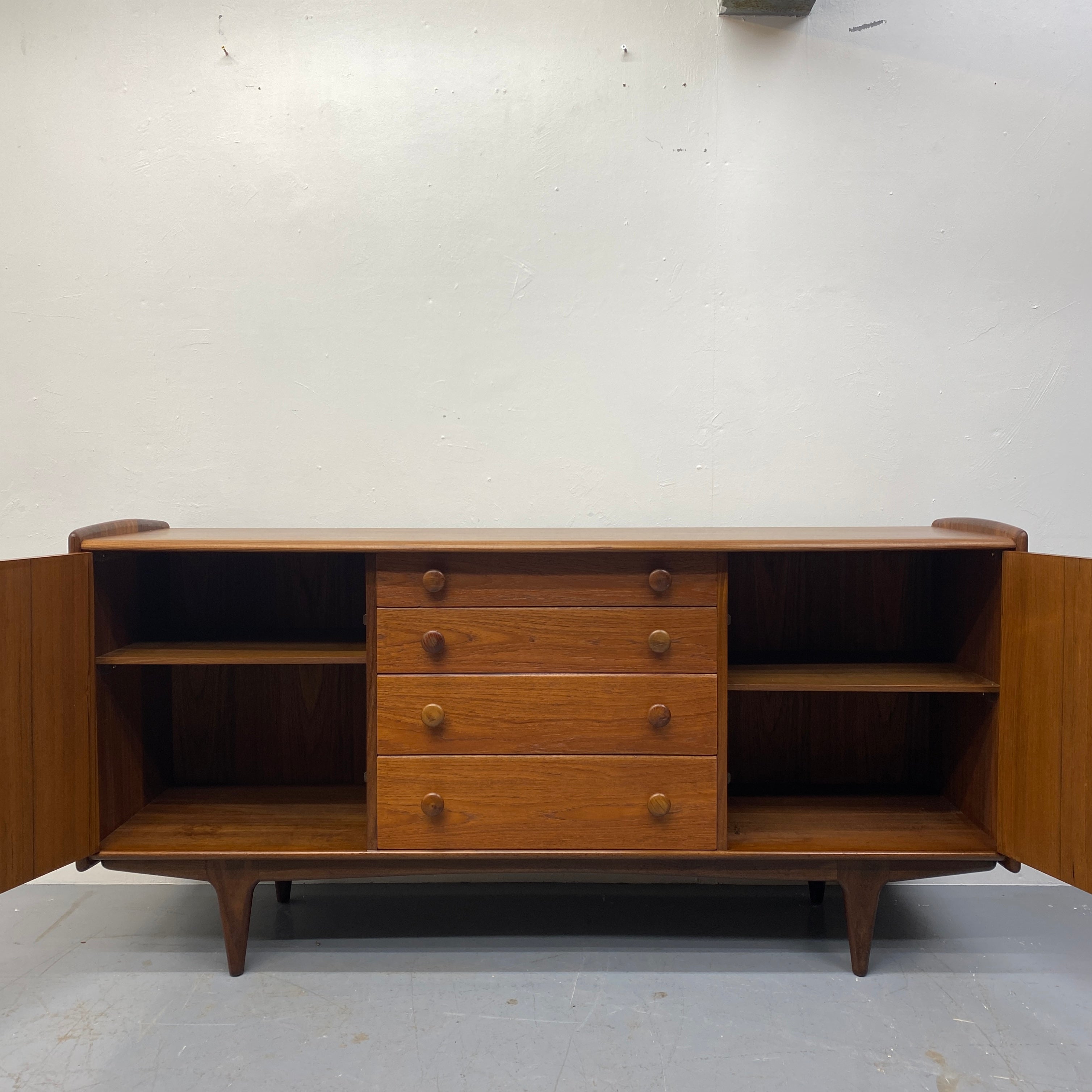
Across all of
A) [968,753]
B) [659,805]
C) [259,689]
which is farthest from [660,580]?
[259,689]

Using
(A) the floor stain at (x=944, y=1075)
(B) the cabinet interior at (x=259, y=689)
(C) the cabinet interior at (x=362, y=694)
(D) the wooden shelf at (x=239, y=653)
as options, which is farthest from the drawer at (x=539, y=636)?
(A) the floor stain at (x=944, y=1075)

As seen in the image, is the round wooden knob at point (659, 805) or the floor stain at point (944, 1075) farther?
the round wooden knob at point (659, 805)

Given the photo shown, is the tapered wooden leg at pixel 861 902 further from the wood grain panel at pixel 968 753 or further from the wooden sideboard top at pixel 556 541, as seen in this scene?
the wooden sideboard top at pixel 556 541

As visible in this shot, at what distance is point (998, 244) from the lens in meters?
2.12

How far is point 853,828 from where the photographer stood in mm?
1738

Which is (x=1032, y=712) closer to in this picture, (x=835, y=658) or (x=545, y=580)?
(x=835, y=658)

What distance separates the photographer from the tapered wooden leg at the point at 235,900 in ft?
5.42

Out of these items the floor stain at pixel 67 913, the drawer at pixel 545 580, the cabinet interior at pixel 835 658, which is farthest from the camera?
the cabinet interior at pixel 835 658

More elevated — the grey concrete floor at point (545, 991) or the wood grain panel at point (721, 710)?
the wood grain panel at point (721, 710)

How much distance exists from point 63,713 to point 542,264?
1647mm

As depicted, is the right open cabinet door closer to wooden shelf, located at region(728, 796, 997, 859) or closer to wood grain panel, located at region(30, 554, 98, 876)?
wooden shelf, located at region(728, 796, 997, 859)

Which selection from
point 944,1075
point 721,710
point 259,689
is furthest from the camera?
point 259,689

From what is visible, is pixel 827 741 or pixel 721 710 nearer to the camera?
pixel 721 710

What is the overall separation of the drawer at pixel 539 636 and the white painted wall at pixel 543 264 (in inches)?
23.4
